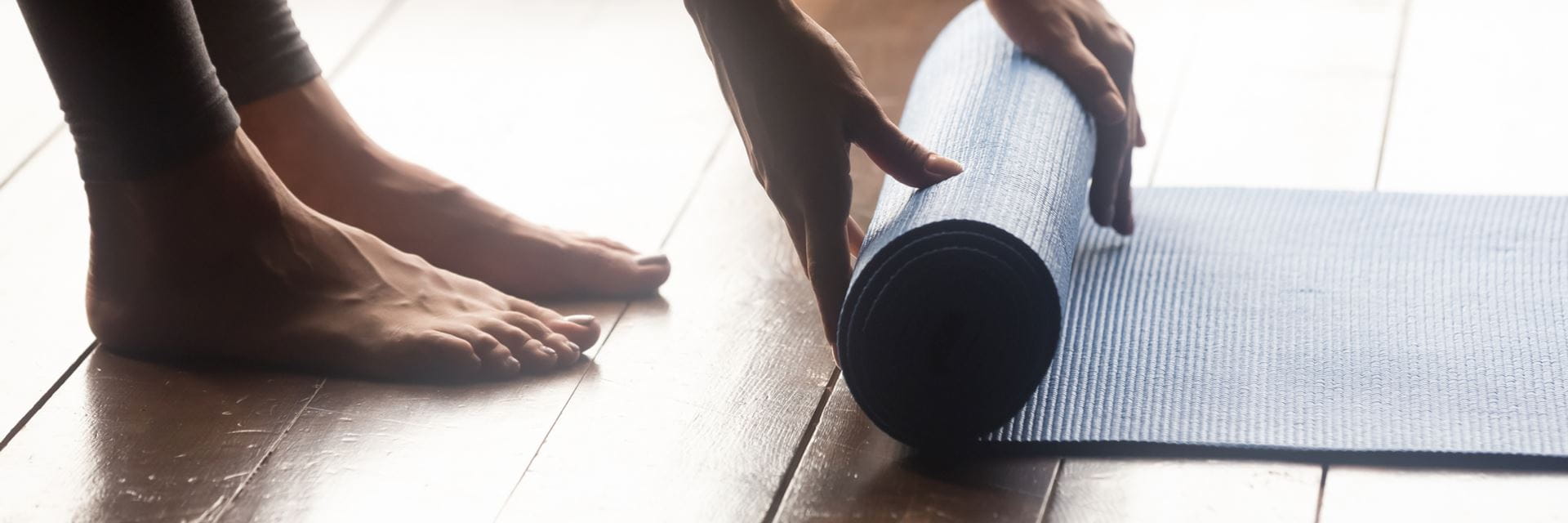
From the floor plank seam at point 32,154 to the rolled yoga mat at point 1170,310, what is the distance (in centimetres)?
120

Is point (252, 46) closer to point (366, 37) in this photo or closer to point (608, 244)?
point (608, 244)

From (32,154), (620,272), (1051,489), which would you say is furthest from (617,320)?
(32,154)

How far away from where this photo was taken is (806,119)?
1.36 metres

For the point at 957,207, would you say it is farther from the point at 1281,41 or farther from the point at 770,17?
the point at 1281,41

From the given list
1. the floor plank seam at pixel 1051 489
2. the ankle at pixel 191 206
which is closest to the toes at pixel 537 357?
the ankle at pixel 191 206

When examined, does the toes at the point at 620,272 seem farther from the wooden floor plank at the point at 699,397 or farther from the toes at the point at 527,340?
the toes at the point at 527,340

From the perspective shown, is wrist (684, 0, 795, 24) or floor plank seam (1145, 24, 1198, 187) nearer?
wrist (684, 0, 795, 24)

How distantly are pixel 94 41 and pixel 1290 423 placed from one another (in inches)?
43.0

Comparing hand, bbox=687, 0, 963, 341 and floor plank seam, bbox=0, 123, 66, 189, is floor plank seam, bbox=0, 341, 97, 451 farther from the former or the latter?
hand, bbox=687, 0, 963, 341

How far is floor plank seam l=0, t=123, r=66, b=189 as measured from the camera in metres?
2.13

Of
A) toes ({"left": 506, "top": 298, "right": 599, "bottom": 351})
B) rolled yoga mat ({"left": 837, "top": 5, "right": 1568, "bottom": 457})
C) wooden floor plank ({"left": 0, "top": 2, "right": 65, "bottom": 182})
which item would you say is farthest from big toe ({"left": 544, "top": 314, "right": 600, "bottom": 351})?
wooden floor plank ({"left": 0, "top": 2, "right": 65, "bottom": 182})

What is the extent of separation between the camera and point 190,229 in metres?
1.58

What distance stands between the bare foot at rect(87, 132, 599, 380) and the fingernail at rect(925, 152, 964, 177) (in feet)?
1.38

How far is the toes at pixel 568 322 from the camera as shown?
5.37ft
